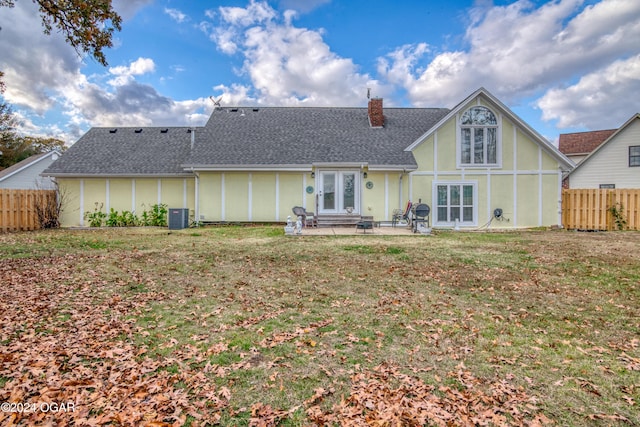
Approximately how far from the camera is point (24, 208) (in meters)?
15.3

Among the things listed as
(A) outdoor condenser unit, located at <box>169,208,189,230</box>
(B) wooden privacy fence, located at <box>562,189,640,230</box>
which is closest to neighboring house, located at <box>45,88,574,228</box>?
(B) wooden privacy fence, located at <box>562,189,640,230</box>

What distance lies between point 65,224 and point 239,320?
18042 mm

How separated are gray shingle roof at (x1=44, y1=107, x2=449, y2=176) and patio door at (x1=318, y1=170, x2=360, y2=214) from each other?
0.74 m

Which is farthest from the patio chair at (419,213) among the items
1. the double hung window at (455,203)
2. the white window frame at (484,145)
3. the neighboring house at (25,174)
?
the neighboring house at (25,174)

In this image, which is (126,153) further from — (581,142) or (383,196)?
(581,142)

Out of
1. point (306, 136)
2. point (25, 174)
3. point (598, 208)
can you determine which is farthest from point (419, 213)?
point (25, 174)

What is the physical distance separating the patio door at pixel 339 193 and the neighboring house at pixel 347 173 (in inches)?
1.9

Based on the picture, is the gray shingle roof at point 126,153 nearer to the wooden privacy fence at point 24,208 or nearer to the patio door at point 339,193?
the wooden privacy fence at point 24,208

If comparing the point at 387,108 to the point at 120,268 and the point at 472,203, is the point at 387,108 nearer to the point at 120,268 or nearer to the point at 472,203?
the point at 472,203

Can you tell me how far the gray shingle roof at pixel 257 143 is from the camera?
1639 centimetres

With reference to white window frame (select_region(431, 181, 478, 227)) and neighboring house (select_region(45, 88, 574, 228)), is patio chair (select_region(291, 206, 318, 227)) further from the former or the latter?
white window frame (select_region(431, 181, 478, 227))

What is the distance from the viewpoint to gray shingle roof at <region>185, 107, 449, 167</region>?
53.4 ft

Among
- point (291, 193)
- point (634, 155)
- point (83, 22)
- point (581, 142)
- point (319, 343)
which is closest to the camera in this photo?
point (319, 343)

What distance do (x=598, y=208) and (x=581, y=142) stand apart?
21444 mm
